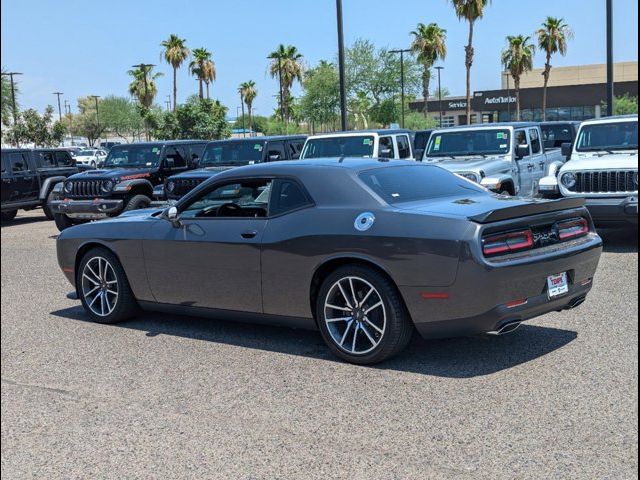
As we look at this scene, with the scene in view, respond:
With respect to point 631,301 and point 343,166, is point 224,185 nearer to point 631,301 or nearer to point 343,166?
point 343,166

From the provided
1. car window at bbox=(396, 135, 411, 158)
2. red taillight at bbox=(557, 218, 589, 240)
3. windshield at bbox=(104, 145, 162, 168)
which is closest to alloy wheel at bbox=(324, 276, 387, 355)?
red taillight at bbox=(557, 218, 589, 240)

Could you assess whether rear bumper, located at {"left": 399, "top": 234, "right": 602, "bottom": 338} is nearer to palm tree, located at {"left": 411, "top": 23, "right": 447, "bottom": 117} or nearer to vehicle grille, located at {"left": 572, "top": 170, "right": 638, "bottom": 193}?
vehicle grille, located at {"left": 572, "top": 170, "right": 638, "bottom": 193}

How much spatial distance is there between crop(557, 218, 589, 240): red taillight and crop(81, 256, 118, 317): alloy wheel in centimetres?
403

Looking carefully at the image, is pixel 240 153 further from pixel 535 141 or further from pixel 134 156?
pixel 535 141

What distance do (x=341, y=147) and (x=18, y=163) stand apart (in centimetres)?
902

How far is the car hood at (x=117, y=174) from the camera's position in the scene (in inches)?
632

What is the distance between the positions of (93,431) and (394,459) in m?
1.77

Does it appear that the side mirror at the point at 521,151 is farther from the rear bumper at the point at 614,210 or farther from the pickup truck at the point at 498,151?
the rear bumper at the point at 614,210

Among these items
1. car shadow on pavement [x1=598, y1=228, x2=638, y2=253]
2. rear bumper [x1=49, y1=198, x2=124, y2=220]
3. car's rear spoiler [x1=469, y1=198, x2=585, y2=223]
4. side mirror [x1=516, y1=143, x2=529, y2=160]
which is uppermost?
side mirror [x1=516, y1=143, x2=529, y2=160]

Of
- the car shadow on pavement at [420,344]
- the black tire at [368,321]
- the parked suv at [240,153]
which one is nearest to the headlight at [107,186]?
the parked suv at [240,153]

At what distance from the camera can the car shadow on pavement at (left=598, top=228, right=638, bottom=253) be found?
11564 mm

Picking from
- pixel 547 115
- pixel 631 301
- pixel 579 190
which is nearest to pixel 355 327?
pixel 631 301

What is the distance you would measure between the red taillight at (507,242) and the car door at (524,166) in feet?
27.9

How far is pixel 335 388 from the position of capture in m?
5.52
